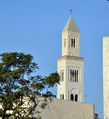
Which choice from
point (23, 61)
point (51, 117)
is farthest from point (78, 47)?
point (23, 61)

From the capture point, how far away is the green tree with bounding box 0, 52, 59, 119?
36875 millimetres

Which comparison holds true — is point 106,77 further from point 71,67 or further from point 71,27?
point 71,27

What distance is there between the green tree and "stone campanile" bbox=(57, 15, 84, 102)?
59.2m

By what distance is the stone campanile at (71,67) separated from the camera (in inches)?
3888

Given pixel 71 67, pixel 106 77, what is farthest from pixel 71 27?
pixel 106 77

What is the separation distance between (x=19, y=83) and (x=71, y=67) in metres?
62.6

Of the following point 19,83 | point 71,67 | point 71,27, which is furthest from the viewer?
point 71,27

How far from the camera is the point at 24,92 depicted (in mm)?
37000

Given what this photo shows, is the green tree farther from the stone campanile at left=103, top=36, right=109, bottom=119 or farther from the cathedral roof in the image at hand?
the cathedral roof

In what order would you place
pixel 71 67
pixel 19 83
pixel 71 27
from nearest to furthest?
pixel 19 83, pixel 71 67, pixel 71 27

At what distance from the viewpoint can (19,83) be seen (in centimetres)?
3859

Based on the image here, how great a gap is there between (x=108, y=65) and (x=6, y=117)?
10327 mm

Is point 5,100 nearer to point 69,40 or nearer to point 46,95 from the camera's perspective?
point 46,95

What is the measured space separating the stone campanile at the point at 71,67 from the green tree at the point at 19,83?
194 feet
